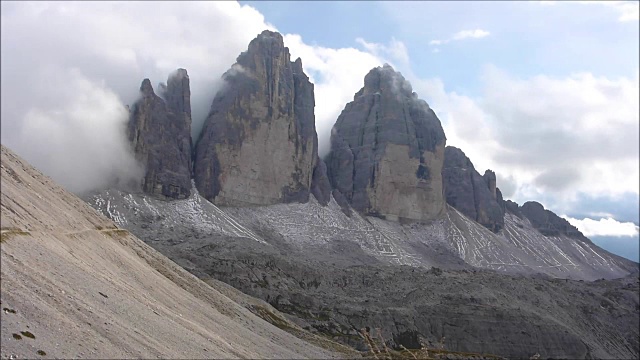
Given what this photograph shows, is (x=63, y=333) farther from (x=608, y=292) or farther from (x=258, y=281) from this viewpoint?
(x=608, y=292)

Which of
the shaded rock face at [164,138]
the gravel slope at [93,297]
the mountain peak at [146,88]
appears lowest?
the gravel slope at [93,297]

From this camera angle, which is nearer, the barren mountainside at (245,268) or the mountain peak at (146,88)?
the barren mountainside at (245,268)

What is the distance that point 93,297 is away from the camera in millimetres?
37406

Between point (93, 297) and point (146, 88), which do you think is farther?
point (146, 88)

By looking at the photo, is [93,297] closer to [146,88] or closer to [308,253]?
[308,253]

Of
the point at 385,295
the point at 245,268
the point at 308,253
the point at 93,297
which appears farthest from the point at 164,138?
the point at 93,297

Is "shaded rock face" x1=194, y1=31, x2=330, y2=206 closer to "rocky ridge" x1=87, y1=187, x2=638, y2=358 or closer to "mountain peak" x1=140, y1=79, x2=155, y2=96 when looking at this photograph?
"rocky ridge" x1=87, y1=187, x2=638, y2=358

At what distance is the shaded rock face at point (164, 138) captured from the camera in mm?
158250

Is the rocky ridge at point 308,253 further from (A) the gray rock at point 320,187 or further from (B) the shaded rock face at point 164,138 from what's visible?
(B) the shaded rock face at point 164,138

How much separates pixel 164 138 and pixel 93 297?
130898mm

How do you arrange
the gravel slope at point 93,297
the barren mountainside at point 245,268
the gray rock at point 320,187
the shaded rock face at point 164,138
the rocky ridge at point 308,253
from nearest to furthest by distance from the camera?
the gravel slope at point 93,297
the barren mountainside at point 245,268
the rocky ridge at point 308,253
the shaded rock face at point 164,138
the gray rock at point 320,187

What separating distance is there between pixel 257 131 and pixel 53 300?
150409 millimetres

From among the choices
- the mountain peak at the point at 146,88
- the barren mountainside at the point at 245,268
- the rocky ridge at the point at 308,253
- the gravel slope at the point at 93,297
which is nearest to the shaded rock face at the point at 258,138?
the rocky ridge at the point at 308,253

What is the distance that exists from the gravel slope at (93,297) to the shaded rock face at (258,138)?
110m
